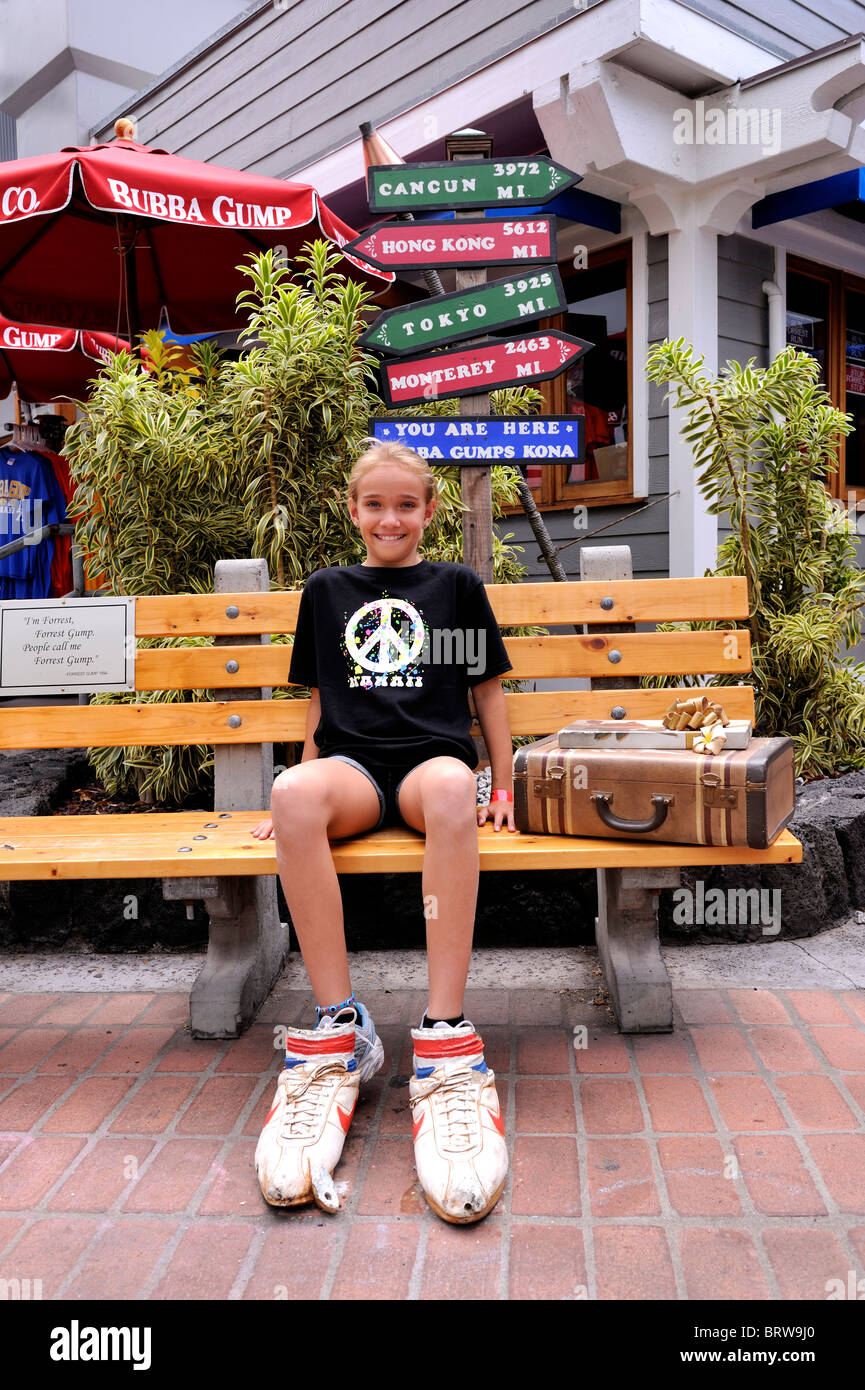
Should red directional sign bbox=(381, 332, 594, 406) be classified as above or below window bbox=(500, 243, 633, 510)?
below

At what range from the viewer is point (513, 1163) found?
77.7 inches

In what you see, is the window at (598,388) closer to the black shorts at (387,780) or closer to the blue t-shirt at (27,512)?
the blue t-shirt at (27,512)

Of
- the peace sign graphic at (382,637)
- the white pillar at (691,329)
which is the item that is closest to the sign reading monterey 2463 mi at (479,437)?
the peace sign graphic at (382,637)

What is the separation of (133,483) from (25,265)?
279 centimetres

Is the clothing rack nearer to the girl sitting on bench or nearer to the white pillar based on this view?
the white pillar

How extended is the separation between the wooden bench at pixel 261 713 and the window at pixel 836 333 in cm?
411

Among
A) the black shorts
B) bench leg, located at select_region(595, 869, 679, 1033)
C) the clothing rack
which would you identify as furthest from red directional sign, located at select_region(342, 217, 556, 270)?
the clothing rack

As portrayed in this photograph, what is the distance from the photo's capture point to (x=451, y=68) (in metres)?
5.66

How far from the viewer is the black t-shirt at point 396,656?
2.43 metres

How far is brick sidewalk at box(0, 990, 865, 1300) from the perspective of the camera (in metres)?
1.64

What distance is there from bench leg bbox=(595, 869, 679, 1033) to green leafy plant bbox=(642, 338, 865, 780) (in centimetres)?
146

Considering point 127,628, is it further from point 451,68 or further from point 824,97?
point 451,68

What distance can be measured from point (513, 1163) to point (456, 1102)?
173mm

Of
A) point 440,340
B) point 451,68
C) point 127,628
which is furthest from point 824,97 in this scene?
point 127,628
